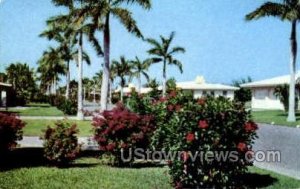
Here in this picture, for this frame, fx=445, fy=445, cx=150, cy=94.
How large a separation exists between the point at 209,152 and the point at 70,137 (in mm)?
4300

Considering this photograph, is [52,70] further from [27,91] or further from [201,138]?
[201,138]

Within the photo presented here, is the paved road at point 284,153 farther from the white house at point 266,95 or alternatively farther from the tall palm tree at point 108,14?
the white house at point 266,95

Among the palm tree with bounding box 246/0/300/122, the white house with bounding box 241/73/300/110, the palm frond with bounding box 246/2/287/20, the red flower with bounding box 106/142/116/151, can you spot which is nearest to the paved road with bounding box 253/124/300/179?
the red flower with bounding box 106/142/116/151

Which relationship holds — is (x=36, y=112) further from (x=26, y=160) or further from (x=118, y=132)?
(x=118, y=132)

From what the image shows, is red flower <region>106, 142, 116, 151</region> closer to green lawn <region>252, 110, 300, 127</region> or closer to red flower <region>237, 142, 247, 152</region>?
red flower <region>237, 142, 247, 152</region>

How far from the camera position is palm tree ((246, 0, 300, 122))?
30359 millimetres

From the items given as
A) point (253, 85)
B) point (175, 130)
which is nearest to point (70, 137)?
point (175, 130)

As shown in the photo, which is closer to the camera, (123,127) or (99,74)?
(123,127)

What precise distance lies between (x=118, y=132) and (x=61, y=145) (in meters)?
1.46

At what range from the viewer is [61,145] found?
36.7ft

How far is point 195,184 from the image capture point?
334 inches

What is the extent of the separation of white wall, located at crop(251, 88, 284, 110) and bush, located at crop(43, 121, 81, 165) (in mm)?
41154

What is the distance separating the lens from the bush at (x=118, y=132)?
1125cm

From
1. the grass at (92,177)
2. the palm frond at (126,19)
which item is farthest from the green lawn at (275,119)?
the grass at (92,177)
